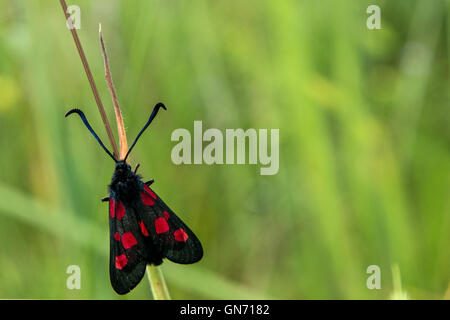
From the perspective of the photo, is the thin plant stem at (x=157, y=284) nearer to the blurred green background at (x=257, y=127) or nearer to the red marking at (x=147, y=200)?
the red marking at (x=147, y=200)

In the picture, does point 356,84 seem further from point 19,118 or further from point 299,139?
point 19,118

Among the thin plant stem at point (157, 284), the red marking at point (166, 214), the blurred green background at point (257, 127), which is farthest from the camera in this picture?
the blurred green background at point (257, 127)

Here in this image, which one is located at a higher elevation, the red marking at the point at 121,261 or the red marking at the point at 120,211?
the red marking at the point at 120,211

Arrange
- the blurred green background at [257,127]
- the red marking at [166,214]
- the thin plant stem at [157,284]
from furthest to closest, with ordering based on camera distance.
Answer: the blurred green background at [257,127] < the red marking at [166,214] < the thin plant stem at [157,284]

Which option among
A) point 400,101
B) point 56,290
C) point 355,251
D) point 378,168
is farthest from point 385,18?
point 56,290

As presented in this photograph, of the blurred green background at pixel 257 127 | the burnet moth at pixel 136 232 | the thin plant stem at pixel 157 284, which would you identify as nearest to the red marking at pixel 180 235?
the burnet moth at pixel 136 232

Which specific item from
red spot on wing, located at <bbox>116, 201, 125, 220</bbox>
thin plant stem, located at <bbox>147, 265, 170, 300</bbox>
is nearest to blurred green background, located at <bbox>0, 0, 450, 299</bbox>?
red spot on wing, located at <bbox>116, 201, 125, 220</bbox>

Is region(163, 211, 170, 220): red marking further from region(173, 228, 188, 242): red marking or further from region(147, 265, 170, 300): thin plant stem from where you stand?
region(147, 265, 170, 300): thin plant stem
